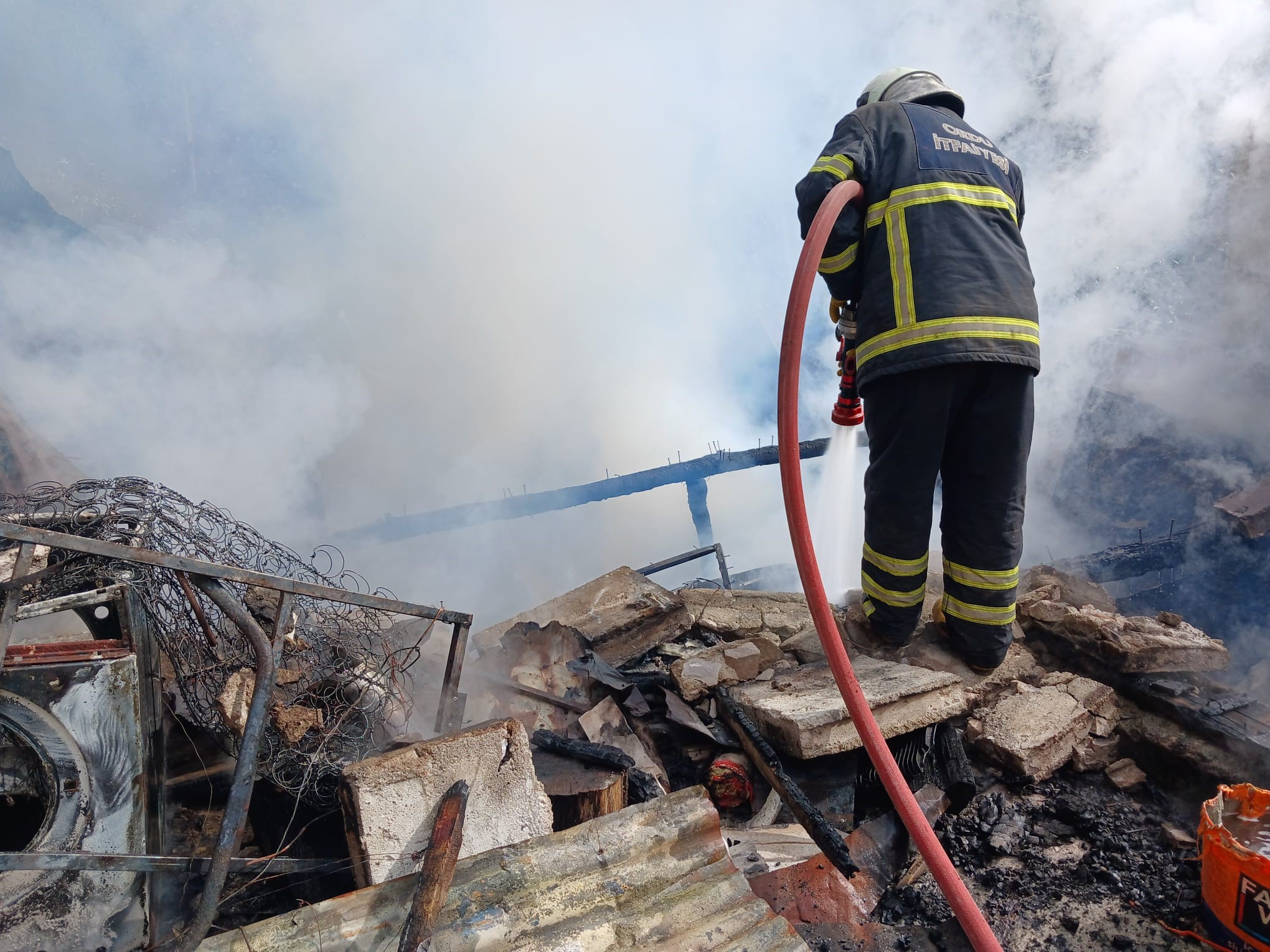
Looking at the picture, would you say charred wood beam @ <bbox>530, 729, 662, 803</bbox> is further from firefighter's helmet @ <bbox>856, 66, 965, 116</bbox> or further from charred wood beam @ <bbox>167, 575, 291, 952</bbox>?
firefighter's helmet @ <bbox>856, 66, 965, 116</bbox>

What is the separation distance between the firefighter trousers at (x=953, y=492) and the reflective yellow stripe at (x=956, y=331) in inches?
4.3

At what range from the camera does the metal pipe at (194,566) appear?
66.8 inches

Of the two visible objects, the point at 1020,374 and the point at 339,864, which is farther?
the point at 1020,374

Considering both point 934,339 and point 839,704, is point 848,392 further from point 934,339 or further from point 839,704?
point 839,704

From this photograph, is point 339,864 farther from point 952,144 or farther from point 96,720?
point 952,144

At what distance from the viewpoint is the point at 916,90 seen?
118 inches

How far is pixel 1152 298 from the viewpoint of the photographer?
809 centimetres

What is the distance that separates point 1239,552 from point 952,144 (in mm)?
6228

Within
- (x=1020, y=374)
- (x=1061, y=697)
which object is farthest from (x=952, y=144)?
(x=1061, y=697)

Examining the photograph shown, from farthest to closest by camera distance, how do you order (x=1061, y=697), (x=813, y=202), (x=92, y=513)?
(x=1061, y=697), (x=813, y=202), (x=92, y=513)

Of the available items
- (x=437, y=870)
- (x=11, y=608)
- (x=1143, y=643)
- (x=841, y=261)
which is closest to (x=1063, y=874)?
(x=1143, y=643)

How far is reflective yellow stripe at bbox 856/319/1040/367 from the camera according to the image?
2428 millimetres

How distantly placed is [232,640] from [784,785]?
2305mm

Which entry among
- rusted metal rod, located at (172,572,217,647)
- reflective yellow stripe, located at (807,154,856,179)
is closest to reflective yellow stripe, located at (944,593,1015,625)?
reflective yellow stripe, located at (807,154,856,179)
